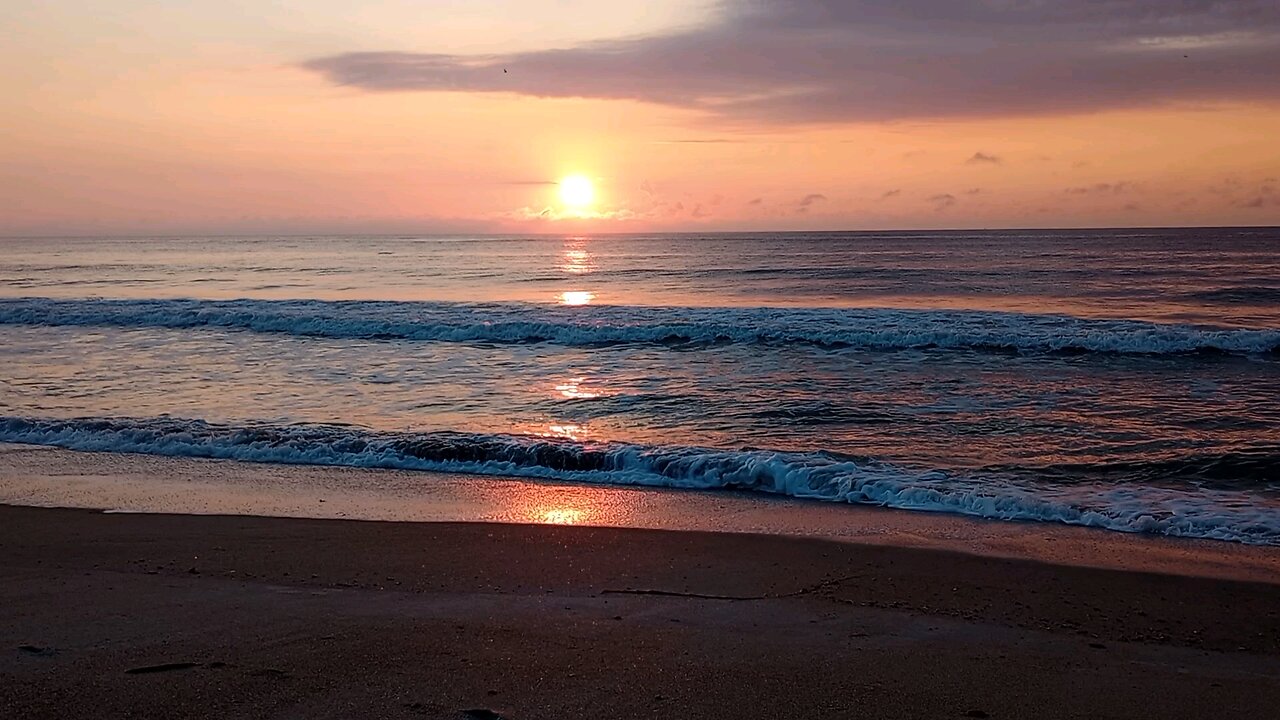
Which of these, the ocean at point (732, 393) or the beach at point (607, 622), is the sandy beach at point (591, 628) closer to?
the beach at point (607, 622)

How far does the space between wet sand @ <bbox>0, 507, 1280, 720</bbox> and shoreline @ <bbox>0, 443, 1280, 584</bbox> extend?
339 mm

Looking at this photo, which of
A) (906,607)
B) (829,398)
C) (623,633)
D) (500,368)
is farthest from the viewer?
(500,368)

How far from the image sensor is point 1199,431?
427 inches

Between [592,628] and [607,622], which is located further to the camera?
[607,622]

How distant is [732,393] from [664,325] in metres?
8.78

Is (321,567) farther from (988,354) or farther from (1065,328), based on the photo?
(1065,328)

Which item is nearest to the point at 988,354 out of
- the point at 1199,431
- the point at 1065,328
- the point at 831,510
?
the point at 1065,328

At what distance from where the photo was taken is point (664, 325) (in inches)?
885

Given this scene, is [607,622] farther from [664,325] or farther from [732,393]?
[664,325]

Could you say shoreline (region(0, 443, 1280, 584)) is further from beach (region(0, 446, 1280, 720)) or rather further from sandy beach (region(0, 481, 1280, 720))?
sandy beach (region(0, 481, 1280, 720))

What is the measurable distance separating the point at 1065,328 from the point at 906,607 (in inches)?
684

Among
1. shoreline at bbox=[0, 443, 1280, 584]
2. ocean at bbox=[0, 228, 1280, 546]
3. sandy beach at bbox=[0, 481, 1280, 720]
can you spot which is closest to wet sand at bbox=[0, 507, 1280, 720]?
sandy beach at bbox=[0, 481, 1280, 720]

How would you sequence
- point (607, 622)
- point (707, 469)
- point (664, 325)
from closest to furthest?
point (607, 622), point (707, 469), point (664, 325)

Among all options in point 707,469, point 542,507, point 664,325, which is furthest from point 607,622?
point 664,325
